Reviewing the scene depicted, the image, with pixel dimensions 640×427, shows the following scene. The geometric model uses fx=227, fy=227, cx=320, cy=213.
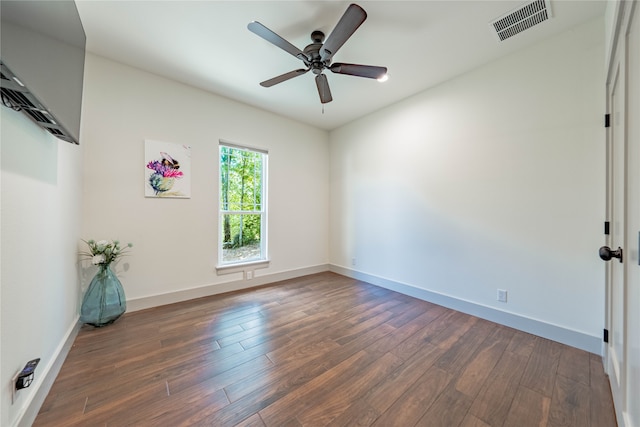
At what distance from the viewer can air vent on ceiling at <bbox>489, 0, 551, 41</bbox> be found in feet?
5.80

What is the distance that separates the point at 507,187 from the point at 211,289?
3.72m

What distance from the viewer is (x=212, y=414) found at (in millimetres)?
1276

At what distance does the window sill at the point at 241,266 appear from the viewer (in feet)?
10.5

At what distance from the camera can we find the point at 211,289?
122 inches

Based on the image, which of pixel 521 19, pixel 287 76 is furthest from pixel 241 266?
pixel 521 19

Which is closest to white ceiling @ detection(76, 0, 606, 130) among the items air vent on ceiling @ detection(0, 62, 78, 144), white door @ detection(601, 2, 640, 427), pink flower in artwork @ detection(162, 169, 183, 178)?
white door @ detection(601, 2, 640, 427)

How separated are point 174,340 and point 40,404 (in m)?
0.77

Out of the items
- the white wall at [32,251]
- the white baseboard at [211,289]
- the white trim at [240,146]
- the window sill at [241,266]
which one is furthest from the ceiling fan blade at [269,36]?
the white baseboard at [211,289]

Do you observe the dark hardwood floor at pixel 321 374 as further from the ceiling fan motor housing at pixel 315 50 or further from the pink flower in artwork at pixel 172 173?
the ceiling fan motor housing at pixel 315 50

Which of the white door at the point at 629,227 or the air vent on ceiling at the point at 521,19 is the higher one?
the air vent on ceiling at the point at 521,19

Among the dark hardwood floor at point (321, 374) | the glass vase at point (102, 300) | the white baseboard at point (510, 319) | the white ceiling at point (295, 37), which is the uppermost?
the white ceiling at point (295, 37)

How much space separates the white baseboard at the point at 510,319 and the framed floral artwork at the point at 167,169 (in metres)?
3.12

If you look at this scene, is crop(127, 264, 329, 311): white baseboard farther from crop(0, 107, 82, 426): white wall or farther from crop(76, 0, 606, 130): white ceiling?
crop(76, 0, 606, 130): white ceiling

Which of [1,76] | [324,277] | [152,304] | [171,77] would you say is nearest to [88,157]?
[171,77]
